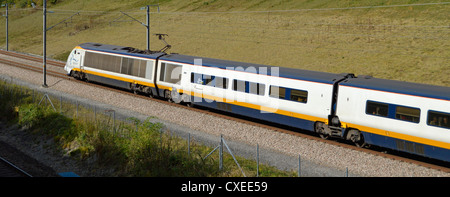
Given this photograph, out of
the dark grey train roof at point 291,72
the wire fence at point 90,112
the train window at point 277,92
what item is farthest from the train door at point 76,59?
the train window at point 277,92

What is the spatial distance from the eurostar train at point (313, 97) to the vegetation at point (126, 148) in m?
4.92

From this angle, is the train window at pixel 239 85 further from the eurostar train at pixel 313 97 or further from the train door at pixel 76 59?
the train door at pixel 76 59

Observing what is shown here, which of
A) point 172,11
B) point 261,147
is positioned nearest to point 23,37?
point 172,11

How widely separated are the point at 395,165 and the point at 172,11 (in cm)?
6665

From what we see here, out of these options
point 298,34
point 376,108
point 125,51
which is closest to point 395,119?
point 376,108

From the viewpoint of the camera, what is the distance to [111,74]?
106 ft

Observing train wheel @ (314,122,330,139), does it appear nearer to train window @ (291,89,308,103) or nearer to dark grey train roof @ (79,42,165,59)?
train window @ (291,89,308,103)

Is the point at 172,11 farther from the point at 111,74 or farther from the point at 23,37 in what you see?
the point at 111,74

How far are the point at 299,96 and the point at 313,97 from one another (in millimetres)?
797

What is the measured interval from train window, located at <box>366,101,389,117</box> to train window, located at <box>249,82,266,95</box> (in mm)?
5652

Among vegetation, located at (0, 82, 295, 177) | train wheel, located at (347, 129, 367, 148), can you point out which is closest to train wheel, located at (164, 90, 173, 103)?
vegetation, located at (0, 82, 295, 177)

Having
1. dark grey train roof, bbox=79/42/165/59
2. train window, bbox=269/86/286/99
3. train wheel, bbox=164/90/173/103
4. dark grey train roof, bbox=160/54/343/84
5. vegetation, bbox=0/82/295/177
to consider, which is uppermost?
dark grey train roof, bbox=79/42/165/59

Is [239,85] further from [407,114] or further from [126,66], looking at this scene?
[126,66]

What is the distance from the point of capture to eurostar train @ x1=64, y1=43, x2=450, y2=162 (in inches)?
697
